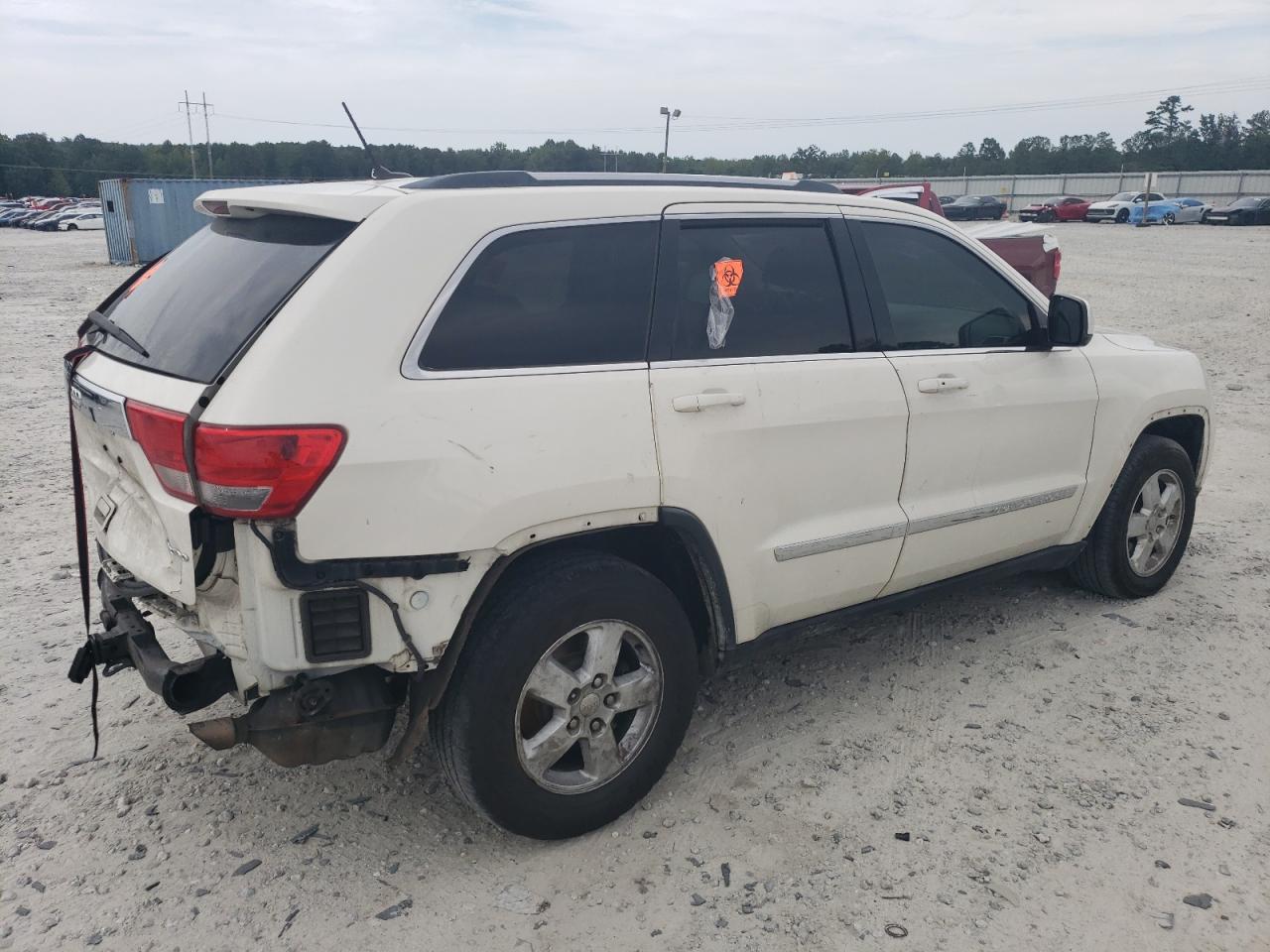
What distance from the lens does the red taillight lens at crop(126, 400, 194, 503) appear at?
96.9 inches

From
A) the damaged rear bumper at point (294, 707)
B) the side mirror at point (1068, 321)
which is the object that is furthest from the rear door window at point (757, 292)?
the damaged rear bumper at point (294, 707)

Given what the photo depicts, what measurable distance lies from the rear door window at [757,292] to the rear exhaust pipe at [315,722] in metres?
1.33

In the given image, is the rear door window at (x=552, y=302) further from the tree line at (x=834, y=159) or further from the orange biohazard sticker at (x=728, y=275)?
the tree line at (x=834, y=159)

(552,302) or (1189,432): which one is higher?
(552,302)

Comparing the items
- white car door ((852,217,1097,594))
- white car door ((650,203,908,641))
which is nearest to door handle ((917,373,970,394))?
white car door ((852,217,1097,594))

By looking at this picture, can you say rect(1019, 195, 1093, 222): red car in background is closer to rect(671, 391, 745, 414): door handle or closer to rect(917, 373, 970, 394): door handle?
rect(917, 373, 970, 394): door handle

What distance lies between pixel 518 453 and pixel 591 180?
1013 millimetres

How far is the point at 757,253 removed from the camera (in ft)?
10.9

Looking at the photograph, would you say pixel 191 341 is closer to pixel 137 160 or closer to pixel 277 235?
pixel 277 235

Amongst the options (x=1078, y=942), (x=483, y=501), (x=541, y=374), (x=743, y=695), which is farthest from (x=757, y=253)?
(x=1078, y=942)

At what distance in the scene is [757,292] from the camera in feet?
10.8

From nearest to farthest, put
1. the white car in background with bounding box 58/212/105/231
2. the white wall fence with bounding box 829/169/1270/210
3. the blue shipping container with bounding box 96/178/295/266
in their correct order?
the blue shipping container with bounding box 96/178/295/266 < the white car in background with bounding box 58/212/105/231 < the white wall fence with bounding box 829/169/1270/210

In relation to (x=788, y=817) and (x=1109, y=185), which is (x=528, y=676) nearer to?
(x=788, y=817)

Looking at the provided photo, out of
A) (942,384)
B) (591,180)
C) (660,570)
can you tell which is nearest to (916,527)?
(942,384)
